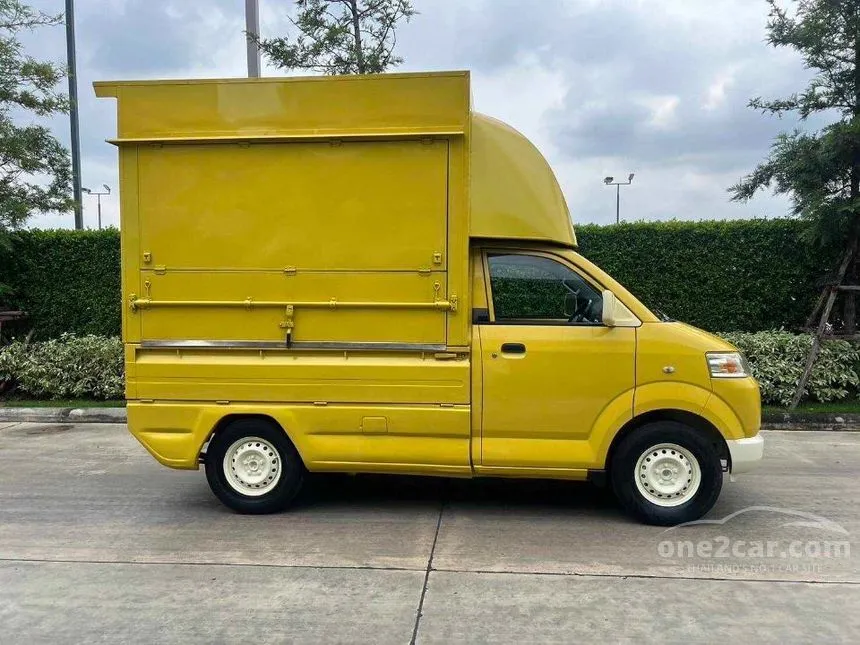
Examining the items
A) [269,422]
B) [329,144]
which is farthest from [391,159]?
[269,422]

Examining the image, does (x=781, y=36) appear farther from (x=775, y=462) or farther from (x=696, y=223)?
(x=775, y=462)

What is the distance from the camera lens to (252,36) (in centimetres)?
862

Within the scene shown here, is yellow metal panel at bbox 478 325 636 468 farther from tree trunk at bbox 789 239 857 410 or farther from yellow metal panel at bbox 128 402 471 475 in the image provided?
tree trunk at bbox 789 239 857 410

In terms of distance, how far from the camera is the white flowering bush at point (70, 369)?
389 inches

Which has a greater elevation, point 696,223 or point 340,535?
point 696,223

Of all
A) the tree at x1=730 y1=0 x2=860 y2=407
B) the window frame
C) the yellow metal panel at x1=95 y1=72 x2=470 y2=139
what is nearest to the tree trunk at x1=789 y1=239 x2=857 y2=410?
the tree at x1=730 y1=0 x2=860 y2=407

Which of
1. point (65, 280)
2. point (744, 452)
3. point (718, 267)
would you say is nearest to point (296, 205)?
point (744, 452)

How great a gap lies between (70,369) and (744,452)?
9.37 m

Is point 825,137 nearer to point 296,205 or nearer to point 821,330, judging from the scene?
point 821,330

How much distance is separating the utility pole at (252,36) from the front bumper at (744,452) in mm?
7242

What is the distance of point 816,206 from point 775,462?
3905 millimetres

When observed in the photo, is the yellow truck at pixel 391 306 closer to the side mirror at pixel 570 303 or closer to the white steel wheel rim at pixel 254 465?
the side mirror at pixel 570 303

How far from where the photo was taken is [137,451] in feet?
24.5

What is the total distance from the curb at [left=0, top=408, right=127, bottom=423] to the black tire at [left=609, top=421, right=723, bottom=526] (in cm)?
726
